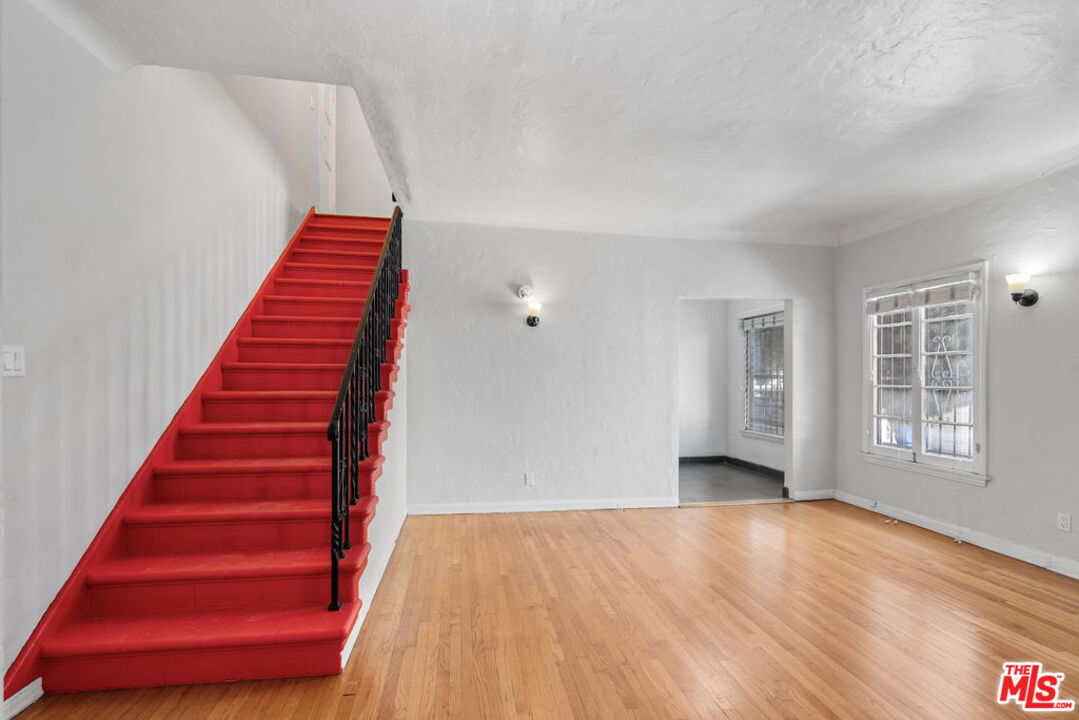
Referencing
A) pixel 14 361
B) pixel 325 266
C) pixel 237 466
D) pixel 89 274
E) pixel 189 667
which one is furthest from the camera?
pixel 325 266

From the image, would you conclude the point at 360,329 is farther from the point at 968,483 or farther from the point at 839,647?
the point at 968,483

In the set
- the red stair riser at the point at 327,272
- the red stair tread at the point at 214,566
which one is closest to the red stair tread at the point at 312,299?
the red stair riser at the point at 327,272

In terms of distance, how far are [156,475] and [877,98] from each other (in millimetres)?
4366

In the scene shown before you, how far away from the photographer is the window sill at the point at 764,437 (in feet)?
22.4

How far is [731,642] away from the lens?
270 cm

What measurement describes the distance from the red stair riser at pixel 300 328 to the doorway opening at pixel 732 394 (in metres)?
4.18

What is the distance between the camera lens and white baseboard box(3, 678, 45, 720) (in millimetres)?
1997

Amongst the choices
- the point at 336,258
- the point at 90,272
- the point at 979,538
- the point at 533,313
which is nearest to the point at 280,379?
the point at 90,272

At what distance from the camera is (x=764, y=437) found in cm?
709

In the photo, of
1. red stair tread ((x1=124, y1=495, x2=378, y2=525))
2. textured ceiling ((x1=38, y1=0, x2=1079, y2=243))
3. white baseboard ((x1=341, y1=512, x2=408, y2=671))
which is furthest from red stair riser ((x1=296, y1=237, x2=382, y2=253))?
red stair tread ((x1=124, y1=495, x2=378, y2=525))

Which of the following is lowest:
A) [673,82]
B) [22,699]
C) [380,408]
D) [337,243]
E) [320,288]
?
[22,699]

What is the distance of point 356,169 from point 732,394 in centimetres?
626

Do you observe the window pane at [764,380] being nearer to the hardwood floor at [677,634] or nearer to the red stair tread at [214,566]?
the hardwood floor at [677,634]

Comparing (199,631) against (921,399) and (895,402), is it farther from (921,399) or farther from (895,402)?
(895,402)
